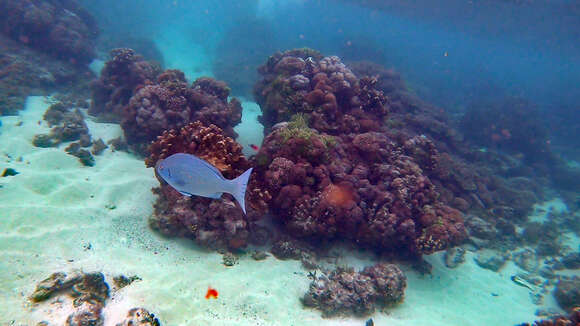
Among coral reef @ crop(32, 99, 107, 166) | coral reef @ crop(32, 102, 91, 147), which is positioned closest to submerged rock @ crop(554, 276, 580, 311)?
coral reef @ crop(32, 99, 107, 166)

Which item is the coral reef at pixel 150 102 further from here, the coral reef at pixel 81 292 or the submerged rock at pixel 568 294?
the submerged rock at pixel 568 294

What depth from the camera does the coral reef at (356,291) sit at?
16.1 ft

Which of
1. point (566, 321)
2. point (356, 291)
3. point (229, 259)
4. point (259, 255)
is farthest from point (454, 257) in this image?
point (229, 259)

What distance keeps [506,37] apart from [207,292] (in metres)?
68.0

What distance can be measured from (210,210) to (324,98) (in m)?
5.23

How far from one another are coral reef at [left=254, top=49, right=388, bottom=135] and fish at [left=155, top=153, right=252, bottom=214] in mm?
5553

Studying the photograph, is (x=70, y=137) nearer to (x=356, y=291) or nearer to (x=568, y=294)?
(x=356, y=291)

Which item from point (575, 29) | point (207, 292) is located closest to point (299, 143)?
point (207, 292)

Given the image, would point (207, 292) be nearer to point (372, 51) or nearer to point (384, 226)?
point (384, 226)

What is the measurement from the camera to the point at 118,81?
445 inches

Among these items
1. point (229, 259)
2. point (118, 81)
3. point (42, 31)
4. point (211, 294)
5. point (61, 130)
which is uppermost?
point (42, 31)

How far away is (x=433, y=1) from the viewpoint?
36.7 metres

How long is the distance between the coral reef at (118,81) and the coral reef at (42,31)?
567 centimetres

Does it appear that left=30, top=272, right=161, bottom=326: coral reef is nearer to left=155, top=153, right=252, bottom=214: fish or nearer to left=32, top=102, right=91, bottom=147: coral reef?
left=155, top=153, right=252, bottom=214: fish
